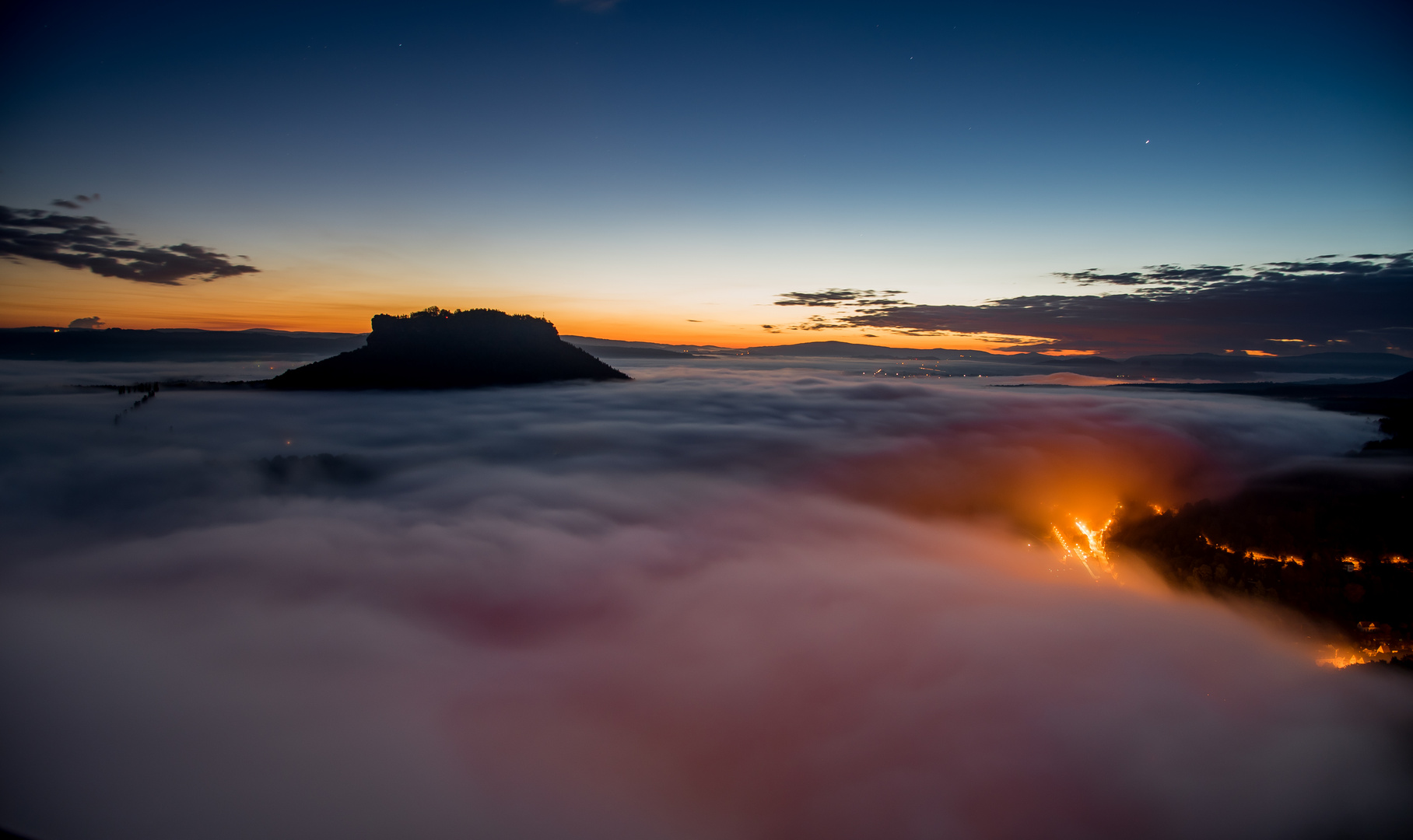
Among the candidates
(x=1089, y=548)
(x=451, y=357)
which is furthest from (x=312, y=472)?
(x=1089, y=548)

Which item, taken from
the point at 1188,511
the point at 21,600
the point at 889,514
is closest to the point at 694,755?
the point at 21,600

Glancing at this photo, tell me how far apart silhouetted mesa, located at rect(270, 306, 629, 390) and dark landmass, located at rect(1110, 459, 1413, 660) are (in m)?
98.0

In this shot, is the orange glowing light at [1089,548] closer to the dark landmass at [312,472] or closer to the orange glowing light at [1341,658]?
the orange glowing light at [1341,658]

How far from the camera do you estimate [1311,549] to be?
28.4 m

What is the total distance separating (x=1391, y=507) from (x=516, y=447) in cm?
7020

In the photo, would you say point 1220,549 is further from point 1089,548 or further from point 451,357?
point 451,357

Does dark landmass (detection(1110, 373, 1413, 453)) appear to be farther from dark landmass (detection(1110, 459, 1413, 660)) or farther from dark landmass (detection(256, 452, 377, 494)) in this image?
dark landmass (detection(256, 452, 377, 494))

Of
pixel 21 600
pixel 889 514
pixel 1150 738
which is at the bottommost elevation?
pixel 889 514

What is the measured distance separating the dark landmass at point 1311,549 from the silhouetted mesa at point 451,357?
9796 cm

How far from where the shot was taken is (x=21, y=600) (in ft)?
63.2

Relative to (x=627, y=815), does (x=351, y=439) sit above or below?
above

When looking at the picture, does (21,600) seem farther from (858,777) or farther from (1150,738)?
(1150,738)

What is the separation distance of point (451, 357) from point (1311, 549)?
112 metres

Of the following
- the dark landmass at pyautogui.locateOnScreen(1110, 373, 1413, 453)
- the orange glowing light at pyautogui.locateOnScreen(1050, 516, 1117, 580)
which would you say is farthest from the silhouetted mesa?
the dark landmass at pyautogui.locateOnScreen(1110, 373, 1413, 453)
